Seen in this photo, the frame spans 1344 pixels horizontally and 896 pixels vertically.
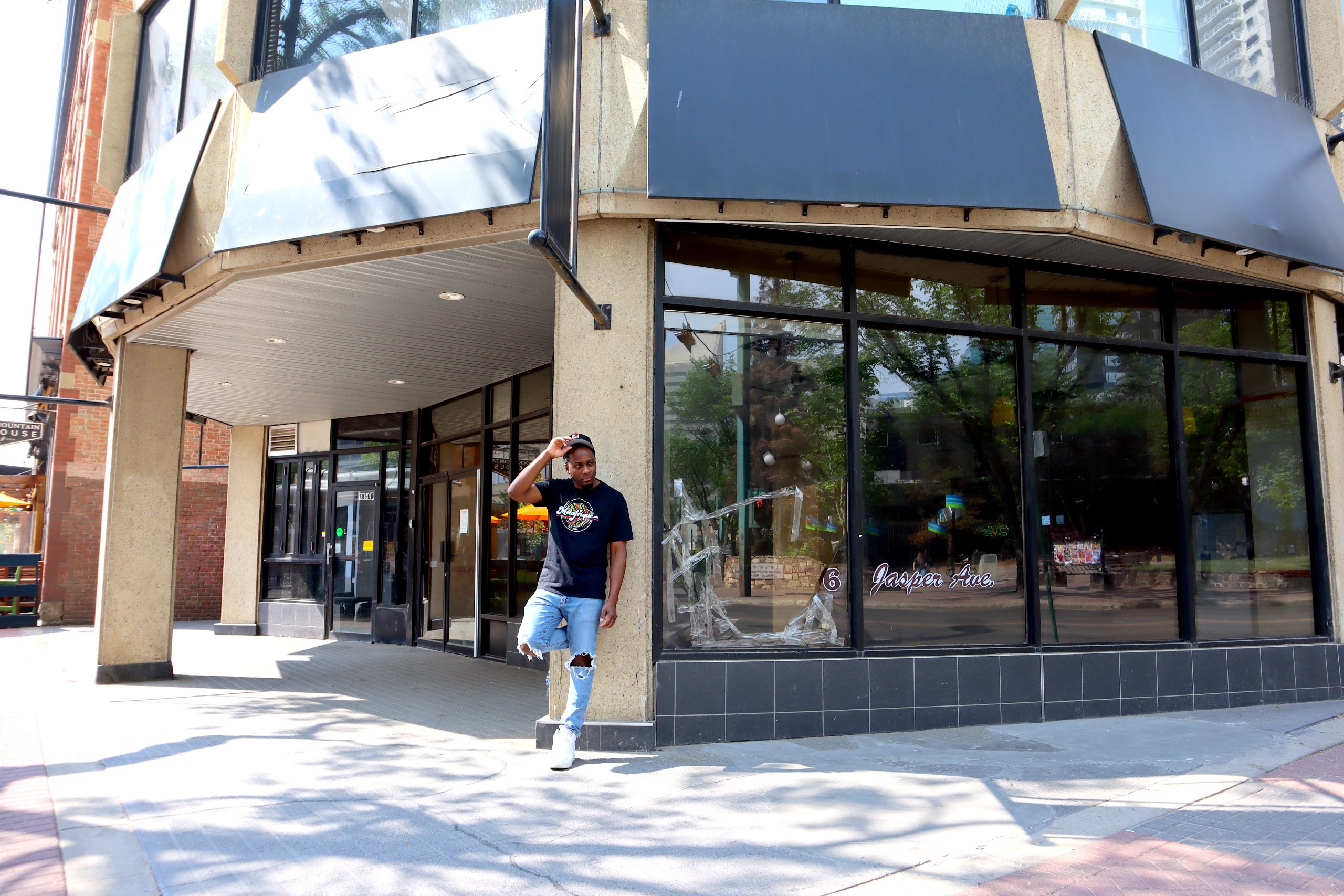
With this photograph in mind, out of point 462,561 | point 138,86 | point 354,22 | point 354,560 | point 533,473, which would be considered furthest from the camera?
point 354,560

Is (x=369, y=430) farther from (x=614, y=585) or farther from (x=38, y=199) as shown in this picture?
(x=614, y=585)

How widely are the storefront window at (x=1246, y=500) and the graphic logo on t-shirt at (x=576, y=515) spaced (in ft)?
17.5

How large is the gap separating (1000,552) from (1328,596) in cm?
349

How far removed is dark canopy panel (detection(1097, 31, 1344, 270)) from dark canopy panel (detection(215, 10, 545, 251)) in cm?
447

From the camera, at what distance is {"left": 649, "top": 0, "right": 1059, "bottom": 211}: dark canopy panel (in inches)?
220

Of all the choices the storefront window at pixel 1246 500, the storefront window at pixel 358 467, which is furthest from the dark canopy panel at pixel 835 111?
the storefront window at pixel 358 467

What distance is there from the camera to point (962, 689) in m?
6.22

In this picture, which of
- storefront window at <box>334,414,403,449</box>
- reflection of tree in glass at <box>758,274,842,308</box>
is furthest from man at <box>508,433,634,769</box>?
storefront window at <box>334,414,403,449</box>

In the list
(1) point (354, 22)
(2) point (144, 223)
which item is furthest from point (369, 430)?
(1) point (354, 22)

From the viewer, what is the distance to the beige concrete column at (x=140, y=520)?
814 cm

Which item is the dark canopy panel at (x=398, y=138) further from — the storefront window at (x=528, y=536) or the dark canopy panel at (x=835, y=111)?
the storefront window at (x=528, y=536)

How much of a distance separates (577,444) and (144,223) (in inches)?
204

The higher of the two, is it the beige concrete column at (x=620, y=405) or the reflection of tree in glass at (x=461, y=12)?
the reflection of tree in glass at (x=461, y=12)

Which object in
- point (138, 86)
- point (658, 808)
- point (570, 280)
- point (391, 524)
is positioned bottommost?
point (658, 808)
